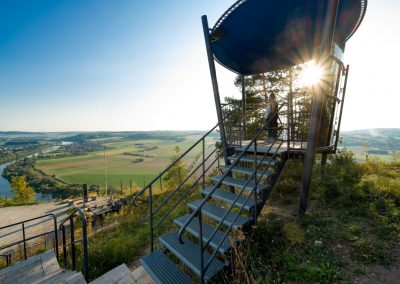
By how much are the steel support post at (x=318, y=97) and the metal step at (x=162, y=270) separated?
9.12 ft

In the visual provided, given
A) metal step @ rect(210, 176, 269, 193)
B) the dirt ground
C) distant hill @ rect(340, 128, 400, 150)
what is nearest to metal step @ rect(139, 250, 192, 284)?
metal step @ rect(210, 176, 269, 193)

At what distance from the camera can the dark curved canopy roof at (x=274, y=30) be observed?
424 cm

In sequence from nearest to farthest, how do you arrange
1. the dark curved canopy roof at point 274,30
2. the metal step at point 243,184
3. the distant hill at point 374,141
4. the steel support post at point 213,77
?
the metal step at point 243,184 < the dark curved canopy roof at point 274,30 < the steel support post at point 213,77 < the distant hill at point 374,141

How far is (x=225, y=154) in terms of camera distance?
5.43 metres

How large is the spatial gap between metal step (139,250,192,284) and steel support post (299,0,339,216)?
9.12 feet

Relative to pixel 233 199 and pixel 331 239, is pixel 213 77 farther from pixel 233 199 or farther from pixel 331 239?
pixel 331 239

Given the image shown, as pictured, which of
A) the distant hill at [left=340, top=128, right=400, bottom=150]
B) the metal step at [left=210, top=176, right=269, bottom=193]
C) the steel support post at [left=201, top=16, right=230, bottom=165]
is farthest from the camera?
the distant hill at [left=340, top=128, right=400, bottom=150]

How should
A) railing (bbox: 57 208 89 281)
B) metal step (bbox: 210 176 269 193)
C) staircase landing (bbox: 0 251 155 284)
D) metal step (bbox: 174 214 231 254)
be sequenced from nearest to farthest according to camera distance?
metal step (bbox: 174 214 231 254) < staircase landing (bbox: 0 251 155 284) < railing (bbox: 57 208 89 281) < metal step (bbox: 210 176 269 193)

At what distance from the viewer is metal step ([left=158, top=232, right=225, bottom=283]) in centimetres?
275

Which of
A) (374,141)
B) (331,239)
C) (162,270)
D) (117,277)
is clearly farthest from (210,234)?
(374,141)

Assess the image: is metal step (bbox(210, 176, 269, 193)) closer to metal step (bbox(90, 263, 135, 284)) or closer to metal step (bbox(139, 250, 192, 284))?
metal step (bbox(139, 250, 192, 284))

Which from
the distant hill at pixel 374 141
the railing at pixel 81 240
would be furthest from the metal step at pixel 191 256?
the distant hill at pixel 374 141

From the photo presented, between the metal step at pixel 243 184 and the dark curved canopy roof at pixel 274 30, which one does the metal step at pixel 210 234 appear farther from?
the dark curved canopy roof at pixel 274 30

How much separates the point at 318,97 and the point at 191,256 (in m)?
3.68
